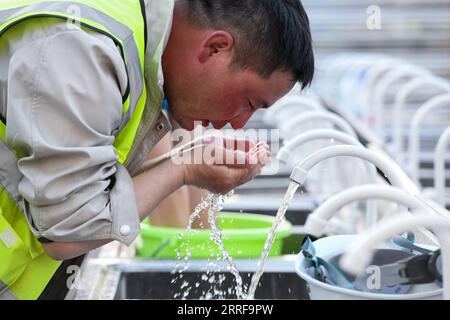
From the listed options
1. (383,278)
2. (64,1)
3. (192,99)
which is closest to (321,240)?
(383,278)

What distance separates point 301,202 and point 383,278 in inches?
75.2

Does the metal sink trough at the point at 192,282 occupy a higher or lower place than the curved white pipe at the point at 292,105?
lower

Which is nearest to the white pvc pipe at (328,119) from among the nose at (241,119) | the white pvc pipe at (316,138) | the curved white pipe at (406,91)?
the white pvc pipe at (316,138)

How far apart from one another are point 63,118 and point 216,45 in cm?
36

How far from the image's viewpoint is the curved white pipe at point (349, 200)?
105 cm

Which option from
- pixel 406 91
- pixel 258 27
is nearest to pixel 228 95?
pixel 258 27

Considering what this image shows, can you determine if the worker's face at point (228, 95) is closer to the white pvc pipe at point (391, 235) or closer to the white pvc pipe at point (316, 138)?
the white pvc pipe at point (316, 138)

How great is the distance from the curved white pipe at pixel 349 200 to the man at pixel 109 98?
16.8 inches

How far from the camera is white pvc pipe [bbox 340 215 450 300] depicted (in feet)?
2.99

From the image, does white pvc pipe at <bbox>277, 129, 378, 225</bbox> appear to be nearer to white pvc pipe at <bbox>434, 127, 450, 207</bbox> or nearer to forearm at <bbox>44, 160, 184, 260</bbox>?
forearm at <bbox>44, 160, 184, 260</bbox>

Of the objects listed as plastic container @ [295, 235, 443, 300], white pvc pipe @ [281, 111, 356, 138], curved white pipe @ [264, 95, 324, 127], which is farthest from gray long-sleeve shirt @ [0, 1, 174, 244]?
curved white pipe @ [264, 95, 324, 127]

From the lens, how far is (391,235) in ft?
3.13

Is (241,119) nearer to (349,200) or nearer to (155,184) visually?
(155,184)

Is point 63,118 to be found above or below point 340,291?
above
